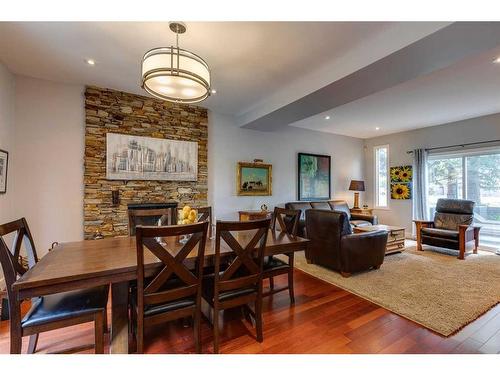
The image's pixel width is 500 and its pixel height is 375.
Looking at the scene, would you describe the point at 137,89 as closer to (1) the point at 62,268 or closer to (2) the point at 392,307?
(1) the point at 62,268

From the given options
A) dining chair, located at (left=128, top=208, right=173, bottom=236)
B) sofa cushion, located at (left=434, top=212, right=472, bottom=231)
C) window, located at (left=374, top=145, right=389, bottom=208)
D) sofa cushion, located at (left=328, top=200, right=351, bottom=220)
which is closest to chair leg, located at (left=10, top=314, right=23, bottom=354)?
dining chair, located at (left=128, top=208, right=173, bottom=236)

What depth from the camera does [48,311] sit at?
1.47 meters

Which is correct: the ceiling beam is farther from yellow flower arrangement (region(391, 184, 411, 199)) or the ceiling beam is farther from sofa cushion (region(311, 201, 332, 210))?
yellow flower arrangement (region(391, 184, 411, 199))

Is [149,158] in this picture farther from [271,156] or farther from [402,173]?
[402,173]

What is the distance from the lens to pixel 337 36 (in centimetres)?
238

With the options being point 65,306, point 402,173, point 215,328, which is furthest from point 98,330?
point 402,173

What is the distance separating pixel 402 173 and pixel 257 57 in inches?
206

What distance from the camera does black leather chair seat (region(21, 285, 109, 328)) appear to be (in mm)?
1405

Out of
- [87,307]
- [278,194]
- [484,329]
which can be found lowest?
[484,329]

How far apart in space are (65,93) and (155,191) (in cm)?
196

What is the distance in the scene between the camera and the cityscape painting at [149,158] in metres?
3.84

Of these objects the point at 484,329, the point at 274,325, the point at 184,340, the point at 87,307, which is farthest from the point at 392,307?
the point at 87,307

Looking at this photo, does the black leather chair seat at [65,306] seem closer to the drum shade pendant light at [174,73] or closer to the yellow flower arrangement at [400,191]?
the drum shade pendant light at [174,73]

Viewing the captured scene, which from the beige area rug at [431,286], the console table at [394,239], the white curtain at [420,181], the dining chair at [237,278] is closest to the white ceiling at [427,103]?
the white curtain at [420,181]
